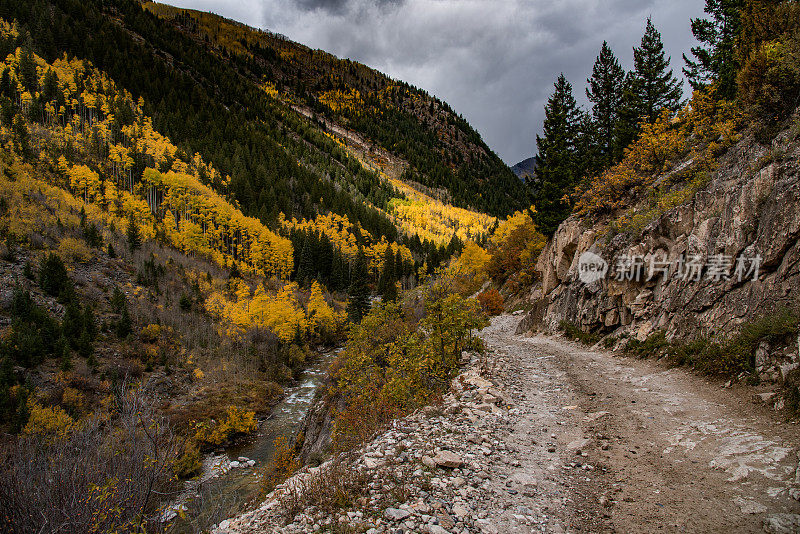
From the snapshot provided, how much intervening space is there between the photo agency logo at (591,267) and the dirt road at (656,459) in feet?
29.8

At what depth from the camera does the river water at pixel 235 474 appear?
44.3 ft

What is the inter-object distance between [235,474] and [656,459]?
71.9 feet

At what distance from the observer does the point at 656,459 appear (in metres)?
5.18

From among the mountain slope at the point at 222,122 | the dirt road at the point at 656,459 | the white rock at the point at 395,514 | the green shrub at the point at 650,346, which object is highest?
the mountain slope at the point at 222,122

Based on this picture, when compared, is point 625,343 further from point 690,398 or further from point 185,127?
point 185,127

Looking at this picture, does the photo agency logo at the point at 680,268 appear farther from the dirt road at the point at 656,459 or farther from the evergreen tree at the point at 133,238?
the evergreen tree at the point at 133,238

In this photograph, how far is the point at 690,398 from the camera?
7.42 meters

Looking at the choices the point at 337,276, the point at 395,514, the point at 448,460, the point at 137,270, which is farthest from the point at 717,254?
the point at 337,276

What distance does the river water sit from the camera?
13495 millimetres

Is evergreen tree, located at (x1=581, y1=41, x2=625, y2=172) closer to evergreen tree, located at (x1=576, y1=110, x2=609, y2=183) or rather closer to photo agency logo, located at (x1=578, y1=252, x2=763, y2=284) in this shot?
evergreen tree, located at (x1=576, y1=110, x2=609, y2=183)

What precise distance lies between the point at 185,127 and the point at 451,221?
107 m

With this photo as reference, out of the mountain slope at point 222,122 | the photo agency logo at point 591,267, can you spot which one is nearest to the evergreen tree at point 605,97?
the photo agency logo at point 591,267

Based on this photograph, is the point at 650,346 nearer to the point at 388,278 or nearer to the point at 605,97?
the point at 605,97

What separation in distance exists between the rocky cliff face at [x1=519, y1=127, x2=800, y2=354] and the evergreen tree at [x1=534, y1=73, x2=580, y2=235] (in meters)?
13.2
